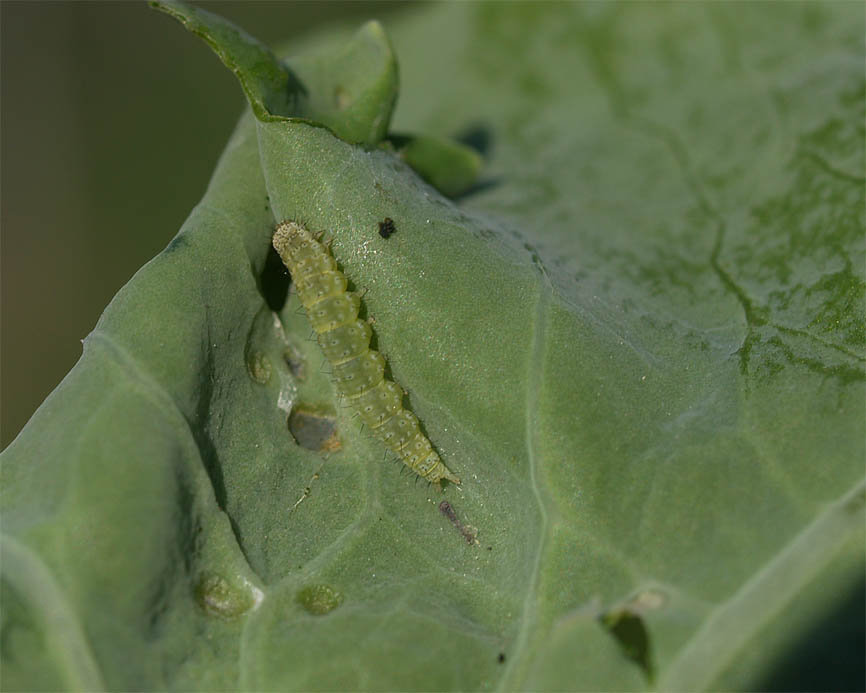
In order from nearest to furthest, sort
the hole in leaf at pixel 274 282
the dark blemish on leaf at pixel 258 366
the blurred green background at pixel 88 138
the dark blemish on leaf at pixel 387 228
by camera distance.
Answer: the dark blemish on leaf at pixel 387 228 < the dark blemish on leaf at pixel 258 366 < the hole in leaf at pixel 274 282 < the blurred green background at pixel 88 138

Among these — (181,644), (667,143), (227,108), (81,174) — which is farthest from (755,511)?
(81,174)

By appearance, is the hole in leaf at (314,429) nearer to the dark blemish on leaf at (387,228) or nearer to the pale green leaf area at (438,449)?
the pale green leaf area at (438,449)

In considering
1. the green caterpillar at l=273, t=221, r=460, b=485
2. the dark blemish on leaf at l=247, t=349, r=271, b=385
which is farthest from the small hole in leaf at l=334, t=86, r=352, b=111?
the dark blemish on leaf at l=247, t=349, r=271, b=385

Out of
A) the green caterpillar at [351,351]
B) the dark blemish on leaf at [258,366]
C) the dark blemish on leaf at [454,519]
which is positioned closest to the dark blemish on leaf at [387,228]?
the green caterpillar at [351,351]

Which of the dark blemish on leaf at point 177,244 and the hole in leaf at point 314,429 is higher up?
the dark blemish on leaf at point 177,244

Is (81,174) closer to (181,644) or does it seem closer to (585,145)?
(585,145)

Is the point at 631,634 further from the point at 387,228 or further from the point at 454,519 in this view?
the point at 387,228
